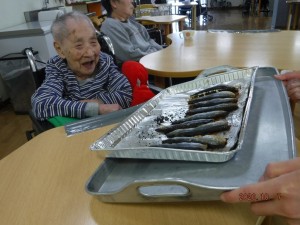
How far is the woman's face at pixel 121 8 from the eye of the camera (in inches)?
82.5

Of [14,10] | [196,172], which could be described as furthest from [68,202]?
[14,10]

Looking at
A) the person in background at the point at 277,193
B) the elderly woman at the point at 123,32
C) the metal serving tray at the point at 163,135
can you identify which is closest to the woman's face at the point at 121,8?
the elderly woman at the point at 123,32

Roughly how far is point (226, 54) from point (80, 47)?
86 centimetres

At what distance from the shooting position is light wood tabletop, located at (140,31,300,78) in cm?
131

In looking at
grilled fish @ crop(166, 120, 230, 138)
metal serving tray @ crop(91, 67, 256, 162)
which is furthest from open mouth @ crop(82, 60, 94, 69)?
grilled fish @ crop(166, 120, 230, 138)

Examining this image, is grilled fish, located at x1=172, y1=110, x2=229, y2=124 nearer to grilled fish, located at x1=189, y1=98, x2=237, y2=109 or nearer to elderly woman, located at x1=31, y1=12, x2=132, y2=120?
grilled fish, located at x1=189, y1=98, x2=237, y2=109

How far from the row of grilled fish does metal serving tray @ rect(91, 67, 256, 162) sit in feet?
0.07

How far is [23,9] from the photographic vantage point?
134 inches

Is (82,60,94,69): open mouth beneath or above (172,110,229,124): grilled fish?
above

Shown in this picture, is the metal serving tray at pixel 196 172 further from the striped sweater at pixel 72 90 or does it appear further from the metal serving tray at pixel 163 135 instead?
the striped sweater at pixel 72 90

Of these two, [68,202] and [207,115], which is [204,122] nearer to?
[207,115]

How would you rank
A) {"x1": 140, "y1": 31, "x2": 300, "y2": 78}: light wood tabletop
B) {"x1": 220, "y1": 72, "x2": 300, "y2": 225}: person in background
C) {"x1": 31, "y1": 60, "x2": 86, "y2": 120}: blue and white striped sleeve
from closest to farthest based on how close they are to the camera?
1. {"x1": 220, "y1": 72, "x2": 300, "y2": 225}: person in background
2. {"x1": 31, "y1": 60, "x2": 86, "y2": 120}: blue and white striped sleeve
3. {"x1": 140, "y1": 31, "x2": 300, "y2": 78}: light wood tabletop

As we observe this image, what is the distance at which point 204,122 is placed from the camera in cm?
71

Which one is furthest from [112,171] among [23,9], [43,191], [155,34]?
[23,9]
